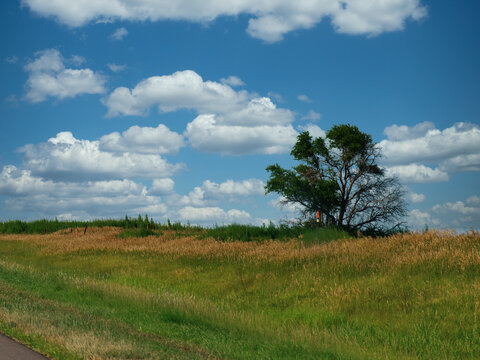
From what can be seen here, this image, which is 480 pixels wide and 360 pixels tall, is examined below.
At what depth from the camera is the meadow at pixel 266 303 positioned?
29.3 ft

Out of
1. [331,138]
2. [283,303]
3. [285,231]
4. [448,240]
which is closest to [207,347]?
[283,303]

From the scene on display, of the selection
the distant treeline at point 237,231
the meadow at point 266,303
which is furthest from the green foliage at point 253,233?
the meadow at point 266,303

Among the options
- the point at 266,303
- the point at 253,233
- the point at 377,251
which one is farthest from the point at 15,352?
the point at 253,233

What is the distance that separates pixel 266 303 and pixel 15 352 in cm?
824

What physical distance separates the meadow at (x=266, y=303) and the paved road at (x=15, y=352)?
191 mm

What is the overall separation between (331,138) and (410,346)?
36.2 metres

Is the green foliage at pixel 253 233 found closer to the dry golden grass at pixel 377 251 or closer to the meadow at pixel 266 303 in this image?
the dry golden grass at pixel 377 251

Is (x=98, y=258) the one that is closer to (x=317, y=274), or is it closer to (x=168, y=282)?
(x=168, y=282)

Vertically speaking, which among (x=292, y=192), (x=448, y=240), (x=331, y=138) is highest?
(x=331, y=138)

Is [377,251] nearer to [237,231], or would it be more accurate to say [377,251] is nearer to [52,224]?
[237,231]

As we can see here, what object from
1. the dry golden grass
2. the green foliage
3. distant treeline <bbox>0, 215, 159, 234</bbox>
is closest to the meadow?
the dry golden grass

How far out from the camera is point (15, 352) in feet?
25.6

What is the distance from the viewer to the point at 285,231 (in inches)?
1164

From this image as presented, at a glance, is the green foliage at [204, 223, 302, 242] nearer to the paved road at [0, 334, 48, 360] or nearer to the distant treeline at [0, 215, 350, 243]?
the distant treeline at [0, 215, 350, 243]
